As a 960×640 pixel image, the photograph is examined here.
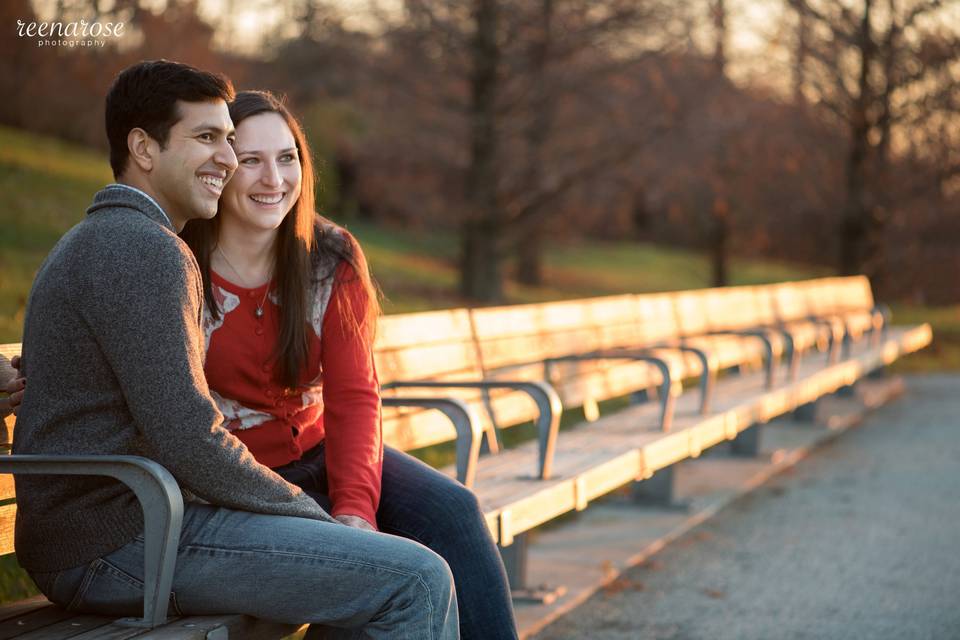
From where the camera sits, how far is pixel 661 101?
57.3ft

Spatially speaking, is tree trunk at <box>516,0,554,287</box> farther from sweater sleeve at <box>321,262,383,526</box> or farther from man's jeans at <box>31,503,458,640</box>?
man's jeans at <box>31,503,458,640</box>

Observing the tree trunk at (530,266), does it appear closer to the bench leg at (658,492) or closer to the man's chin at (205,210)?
the bench leg at (658,492)

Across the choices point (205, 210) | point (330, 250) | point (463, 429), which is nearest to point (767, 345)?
point (463, 429)

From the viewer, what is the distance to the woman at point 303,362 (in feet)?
10.1

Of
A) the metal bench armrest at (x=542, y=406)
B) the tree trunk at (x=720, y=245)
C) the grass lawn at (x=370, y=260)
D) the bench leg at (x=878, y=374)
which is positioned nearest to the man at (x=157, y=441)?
the metal bench armrest at (x=542, y=406)

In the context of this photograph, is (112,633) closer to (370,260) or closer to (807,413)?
(370,260)

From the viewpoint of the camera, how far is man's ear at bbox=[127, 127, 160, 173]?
2.69 meters

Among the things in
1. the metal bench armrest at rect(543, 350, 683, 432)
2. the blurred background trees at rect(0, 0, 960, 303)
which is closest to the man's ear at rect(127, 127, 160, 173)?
the metal bench armrest at rect(543, 350, 683, 432)

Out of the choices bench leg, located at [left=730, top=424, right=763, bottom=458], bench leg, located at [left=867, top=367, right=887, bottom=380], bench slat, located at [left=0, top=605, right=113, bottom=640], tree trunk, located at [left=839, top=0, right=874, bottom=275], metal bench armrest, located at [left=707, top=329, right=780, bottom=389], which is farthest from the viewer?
tree trunk, located at [left=839, top=0, right=874, bottom=275]

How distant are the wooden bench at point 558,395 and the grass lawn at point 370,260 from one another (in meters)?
1.26

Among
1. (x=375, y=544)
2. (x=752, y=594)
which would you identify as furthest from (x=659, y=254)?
(x=375, y=544)

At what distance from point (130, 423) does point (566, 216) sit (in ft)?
67.5

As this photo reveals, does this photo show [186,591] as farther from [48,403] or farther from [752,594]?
[752,594]

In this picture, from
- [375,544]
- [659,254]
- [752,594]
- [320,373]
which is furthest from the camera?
[659,254]
